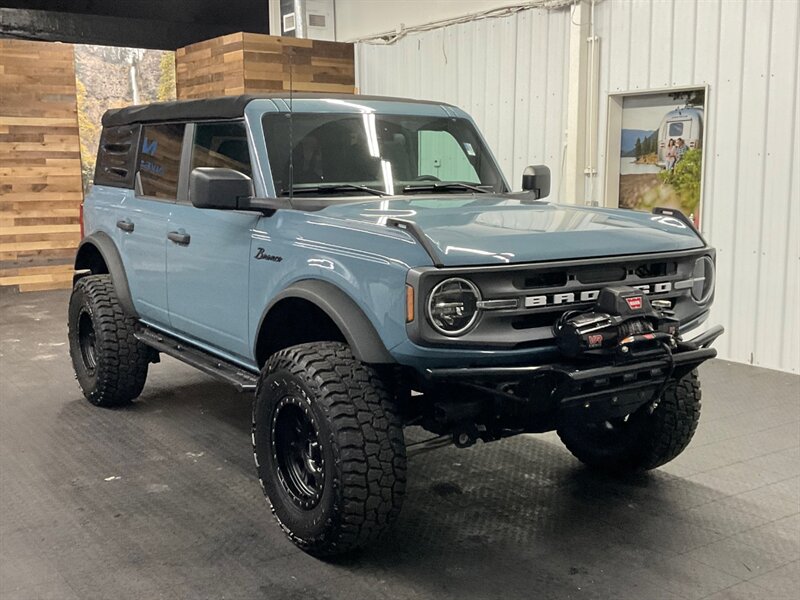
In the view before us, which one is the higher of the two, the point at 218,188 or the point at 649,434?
the point at 218,188

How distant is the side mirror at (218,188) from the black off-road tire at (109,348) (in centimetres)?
176

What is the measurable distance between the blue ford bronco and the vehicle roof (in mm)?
20

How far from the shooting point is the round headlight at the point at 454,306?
2934mm

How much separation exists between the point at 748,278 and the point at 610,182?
1496mm

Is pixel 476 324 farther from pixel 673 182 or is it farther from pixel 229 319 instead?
pixel 673 182

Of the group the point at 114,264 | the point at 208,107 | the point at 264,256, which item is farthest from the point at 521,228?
the point at 114,264

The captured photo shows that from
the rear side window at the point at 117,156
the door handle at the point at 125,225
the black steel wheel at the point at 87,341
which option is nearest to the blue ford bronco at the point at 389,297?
the door handle at the point at 125,225

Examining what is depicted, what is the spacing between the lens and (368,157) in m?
4.12

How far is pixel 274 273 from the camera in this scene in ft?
12.0

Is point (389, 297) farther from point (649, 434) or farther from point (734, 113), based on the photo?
point (734, 113)

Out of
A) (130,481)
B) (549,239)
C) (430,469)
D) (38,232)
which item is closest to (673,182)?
(430,469)

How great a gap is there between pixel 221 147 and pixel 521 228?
175 centimetres

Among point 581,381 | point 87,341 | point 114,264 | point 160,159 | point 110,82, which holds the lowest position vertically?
point 87,341

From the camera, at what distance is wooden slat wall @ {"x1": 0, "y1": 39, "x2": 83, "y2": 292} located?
10070 millimetres
